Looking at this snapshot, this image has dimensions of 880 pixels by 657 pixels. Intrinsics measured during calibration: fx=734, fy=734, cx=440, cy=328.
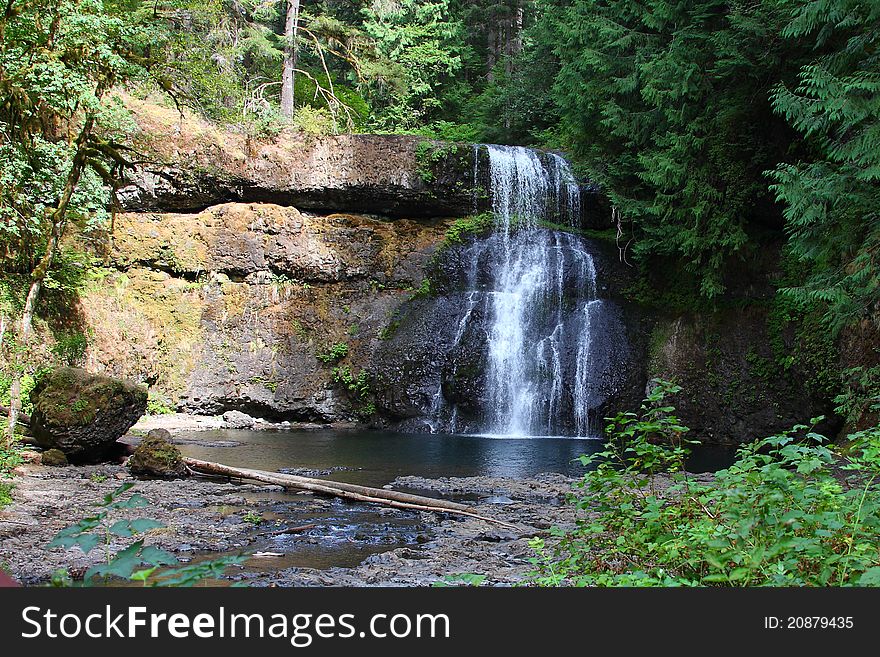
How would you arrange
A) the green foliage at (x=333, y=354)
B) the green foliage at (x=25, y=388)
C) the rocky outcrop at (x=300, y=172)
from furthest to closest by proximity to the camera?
the green foliage at (x=333, y=354) → the rocky outcrop at (x=300, y=172) → the green foliage at (x=25, y=388)

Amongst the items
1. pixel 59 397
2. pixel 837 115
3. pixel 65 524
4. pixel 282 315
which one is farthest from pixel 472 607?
pixel 282 315

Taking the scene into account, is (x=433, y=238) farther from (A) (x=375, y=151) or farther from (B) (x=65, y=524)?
(B) (x=65, y=524)

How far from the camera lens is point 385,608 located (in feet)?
7.97

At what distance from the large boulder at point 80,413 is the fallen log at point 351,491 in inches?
48.9

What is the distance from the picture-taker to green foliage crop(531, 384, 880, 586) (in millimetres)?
3393

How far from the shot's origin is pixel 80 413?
9.73 metres

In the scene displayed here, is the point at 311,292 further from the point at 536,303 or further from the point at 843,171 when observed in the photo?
the point at 843,171

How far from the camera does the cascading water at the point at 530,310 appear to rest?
17.8 metres

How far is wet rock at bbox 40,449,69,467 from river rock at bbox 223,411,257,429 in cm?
781

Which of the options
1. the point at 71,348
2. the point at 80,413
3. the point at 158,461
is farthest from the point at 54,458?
the point at 71,348

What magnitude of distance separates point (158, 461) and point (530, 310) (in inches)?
458

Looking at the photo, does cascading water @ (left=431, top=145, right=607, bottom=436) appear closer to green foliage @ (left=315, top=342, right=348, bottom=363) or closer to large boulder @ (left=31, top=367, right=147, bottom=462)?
green foliage @ (left=315, top=342, right=348, bottom=363)

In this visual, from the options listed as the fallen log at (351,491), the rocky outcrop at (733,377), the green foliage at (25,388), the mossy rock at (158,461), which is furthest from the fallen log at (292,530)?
the rocky outcrop at (733,377)

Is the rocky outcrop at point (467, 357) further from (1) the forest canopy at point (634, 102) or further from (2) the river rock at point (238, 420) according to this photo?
(2) the river rock at point (238, 420)
